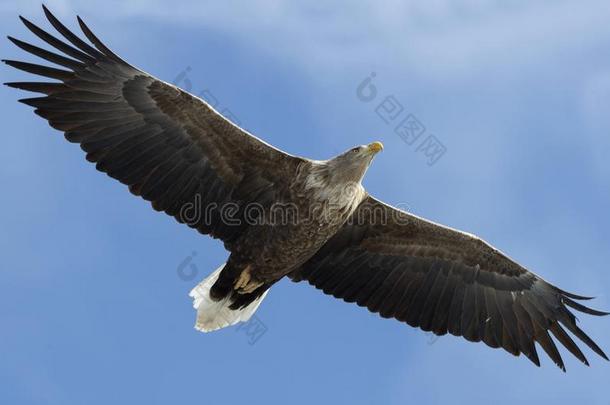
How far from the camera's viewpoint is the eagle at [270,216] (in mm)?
13906

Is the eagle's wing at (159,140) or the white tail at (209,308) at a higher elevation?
the eagle's wing at (159,140)

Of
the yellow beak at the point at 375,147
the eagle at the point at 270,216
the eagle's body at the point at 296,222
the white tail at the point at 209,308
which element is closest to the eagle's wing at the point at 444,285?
the eagle at the point at 270,216

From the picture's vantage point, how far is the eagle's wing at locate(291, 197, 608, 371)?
14984 mm

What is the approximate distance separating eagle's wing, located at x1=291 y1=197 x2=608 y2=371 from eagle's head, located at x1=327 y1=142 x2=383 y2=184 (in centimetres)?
109

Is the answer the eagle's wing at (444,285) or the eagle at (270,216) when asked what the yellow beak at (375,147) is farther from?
the eagle's wing at (444,285)

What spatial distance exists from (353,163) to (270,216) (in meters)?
1.27

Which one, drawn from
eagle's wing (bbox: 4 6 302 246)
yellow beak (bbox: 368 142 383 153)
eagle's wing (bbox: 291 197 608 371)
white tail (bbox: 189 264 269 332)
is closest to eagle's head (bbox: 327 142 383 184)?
yellow beak (bbox: 368 142 383 153)

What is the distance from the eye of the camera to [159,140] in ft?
46.5

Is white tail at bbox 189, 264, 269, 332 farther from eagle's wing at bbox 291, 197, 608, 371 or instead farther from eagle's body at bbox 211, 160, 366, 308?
eagle's wing at bbox 291, 197, 608, 371

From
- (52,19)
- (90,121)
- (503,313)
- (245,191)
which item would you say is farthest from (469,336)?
(52,19)

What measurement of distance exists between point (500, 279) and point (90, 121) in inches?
236

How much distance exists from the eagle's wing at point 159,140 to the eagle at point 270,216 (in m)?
0.01

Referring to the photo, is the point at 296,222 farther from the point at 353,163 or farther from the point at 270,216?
the point at 353,163

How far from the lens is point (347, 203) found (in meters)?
14.0
